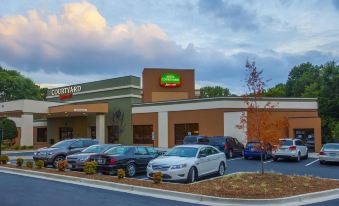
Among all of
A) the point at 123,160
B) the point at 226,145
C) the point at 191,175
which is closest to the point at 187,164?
the point at 191,175

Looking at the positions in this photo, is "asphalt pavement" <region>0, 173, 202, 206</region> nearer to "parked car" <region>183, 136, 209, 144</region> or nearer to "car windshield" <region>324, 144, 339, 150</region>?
"parked car" <region>183, 136, 209, 144</region>

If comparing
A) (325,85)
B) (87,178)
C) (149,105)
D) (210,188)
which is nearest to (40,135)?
(149,105)

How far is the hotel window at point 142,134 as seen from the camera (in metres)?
45.2

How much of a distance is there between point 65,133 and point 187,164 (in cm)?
4198

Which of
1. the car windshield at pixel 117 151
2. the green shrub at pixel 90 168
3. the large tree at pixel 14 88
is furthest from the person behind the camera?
the large tree at pixel 14 88

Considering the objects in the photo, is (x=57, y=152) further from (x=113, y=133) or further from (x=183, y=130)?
(x=113, y=133)

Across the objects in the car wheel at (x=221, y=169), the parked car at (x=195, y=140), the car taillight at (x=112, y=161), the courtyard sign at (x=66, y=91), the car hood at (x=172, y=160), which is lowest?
the car wheel at (x=221, y=169)

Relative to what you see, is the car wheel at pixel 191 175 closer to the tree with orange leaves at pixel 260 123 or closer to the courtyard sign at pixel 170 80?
the tree with orange leaves at pixel 260 123

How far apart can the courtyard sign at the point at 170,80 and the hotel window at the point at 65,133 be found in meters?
14.8

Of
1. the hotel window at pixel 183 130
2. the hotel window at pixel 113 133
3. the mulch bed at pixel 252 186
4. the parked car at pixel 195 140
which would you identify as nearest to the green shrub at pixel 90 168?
the mulch bed at pixel 252 186

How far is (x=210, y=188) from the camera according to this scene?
1419 centimetres

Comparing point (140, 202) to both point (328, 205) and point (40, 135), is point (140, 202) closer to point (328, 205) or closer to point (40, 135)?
point (328, 205)

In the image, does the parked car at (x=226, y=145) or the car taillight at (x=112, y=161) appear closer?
the car taillight at (x=112, y=161)

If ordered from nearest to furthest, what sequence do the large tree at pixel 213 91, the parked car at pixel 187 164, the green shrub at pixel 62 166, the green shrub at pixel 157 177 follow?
1. the green shrub at pixel 157 177
2. the parked car at pixel 187 164
3. the green shrub at pixel 62 166
4. the large tree at pixel 213 91
